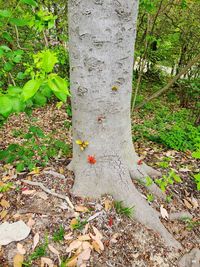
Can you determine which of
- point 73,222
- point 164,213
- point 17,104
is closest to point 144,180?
point 164,213

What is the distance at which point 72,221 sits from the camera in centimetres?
192

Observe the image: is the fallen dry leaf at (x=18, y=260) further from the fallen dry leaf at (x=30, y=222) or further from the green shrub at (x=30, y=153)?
the green shrub at (x=30, y=153)

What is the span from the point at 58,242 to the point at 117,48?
1.39 m

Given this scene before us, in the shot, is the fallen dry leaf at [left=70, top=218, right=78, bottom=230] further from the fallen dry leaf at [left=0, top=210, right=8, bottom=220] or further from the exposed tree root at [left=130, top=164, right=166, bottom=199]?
the exposed tree root at [left=130, top=164, right=166, bottom=199]

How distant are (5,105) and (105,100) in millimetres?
804

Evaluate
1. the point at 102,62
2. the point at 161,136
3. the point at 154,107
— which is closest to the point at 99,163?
the point at 102,62

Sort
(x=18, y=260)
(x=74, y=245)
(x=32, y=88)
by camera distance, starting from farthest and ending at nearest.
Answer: (x=74, y=245)
(x=18, y=260)
(x=32, y=88)

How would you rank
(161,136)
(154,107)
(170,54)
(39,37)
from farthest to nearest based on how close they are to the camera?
(170,54) < (154,107) < (39,37) < (161,136)

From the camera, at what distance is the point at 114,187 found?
2143mm

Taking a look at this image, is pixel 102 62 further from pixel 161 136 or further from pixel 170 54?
pixel 170 54

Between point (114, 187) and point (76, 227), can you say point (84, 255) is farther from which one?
point (114, 187)

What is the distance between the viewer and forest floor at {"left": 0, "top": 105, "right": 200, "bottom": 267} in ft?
5.73

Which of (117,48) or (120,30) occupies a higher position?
(120,30)

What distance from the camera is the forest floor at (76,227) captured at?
175cm
